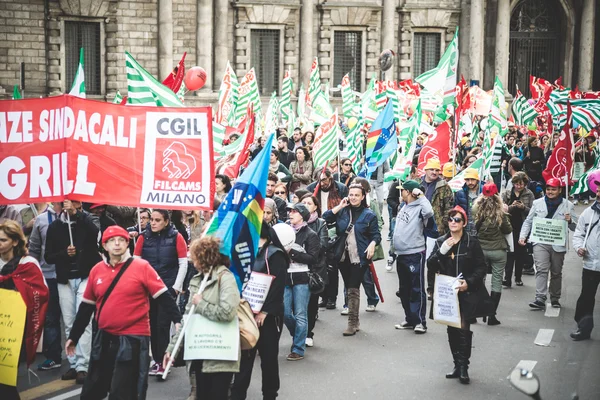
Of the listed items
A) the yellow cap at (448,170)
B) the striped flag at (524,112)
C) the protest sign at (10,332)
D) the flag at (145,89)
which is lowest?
the protest sign at (10,332)

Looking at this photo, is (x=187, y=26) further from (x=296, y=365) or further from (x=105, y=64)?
(x=296, y=365)

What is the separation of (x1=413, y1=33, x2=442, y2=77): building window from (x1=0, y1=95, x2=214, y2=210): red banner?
98.2 ft

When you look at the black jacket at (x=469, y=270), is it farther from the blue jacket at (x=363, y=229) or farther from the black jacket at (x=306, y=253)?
the blue jacket at (x=363, y=229)

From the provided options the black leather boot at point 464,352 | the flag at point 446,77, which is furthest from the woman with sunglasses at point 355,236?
the flag at point 446,77

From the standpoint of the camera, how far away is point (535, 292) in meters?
12.4

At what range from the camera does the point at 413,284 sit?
10289mm

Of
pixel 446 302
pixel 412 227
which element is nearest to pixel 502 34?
pixel 412 227

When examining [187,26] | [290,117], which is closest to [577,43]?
[187,26]

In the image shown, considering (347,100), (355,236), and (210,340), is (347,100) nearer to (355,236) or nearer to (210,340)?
(355,236)

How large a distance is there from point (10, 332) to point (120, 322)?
1.10m

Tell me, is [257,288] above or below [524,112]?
below

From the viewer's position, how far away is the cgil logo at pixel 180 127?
299 inches

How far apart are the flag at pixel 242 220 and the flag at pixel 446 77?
889cm

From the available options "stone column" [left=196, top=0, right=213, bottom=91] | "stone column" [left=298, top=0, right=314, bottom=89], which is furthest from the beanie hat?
"stone column" [left=298, top=0, right=314, bottom=89]
